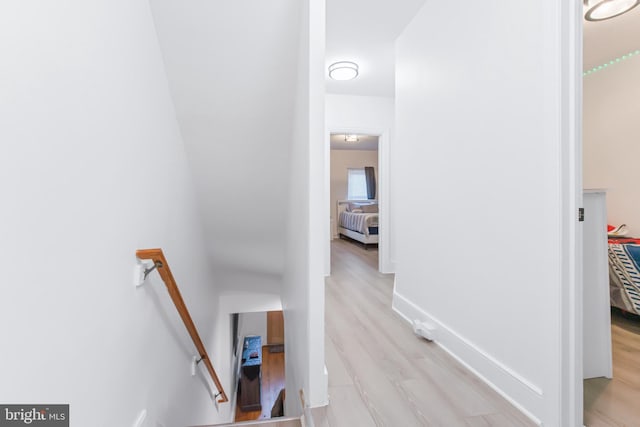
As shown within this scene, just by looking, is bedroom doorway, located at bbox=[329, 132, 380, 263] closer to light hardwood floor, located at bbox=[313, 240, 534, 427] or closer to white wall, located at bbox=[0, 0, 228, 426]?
light hardwood floor, located at bbox=[313, 240, 534, 427]

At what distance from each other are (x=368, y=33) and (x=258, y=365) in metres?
6.36

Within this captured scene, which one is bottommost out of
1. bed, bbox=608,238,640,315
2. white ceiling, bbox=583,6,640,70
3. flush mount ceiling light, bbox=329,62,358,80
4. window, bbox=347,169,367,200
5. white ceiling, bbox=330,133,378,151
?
bed, bbox=608,238,640,315

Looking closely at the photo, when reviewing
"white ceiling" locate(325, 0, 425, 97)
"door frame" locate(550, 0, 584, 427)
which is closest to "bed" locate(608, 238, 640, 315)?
"door frame" locate(550, 0, 584, 427)

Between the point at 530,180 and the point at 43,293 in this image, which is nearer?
the point at 43,293

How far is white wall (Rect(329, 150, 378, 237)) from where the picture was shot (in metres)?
8.08

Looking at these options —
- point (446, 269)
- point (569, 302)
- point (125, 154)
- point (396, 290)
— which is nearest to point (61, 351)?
point (125, 154)

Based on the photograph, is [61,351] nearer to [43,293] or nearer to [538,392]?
[43,293]

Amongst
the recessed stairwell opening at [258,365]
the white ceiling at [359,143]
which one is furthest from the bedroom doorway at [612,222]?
the recessed stairwell opening at [258,365]

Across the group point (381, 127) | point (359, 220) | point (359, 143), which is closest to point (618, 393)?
point (381, 127)

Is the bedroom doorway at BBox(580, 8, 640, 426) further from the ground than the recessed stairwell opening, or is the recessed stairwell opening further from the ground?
the bedroom doorway at BBox(580, 8, 640, 426)

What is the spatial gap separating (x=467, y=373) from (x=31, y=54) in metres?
2.19

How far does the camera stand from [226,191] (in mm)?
2658

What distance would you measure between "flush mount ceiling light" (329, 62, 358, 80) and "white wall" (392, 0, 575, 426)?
869 mm

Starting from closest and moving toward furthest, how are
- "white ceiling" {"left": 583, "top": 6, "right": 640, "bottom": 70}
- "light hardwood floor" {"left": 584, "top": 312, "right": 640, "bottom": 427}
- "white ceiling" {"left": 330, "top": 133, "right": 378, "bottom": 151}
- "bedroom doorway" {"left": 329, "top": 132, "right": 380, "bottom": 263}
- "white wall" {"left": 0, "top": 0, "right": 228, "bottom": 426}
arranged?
"white wall" {"left": 0, "top": 0, "right": 228, "bottom": 426}
"light hardwood floor" {"left": 584, "top": 312, "right": 640, "bottom": 427}
"white ceiling" {"left": 583, "top": 6, "right": 640, "bottom": 70}
"white ceiling" {"left": 330, "top": 133, "right": 378, "bottom": 151}
"bedroom doorway" {"left": 329, "top": 132, "right": 380, "bottom": 263}
